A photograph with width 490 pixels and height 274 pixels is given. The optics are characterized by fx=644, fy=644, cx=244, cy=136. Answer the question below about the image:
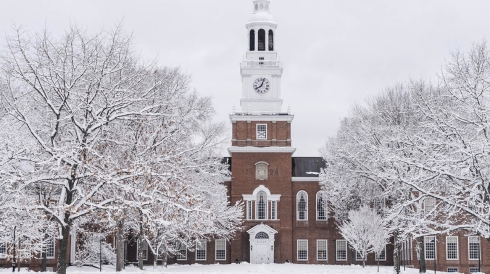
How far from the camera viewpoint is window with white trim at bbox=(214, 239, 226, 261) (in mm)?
55319

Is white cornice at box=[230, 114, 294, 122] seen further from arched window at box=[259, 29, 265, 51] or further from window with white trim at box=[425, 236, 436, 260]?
window with white trim at box=[425, 236, 436, 260]

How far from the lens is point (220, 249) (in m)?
55.5

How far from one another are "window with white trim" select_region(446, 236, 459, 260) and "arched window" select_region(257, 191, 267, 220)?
49.5ft

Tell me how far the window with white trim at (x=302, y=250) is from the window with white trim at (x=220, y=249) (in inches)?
256

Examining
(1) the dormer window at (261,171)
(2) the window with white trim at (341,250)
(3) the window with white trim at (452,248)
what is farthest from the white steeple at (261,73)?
Result: (3) the window with white trim at (452,248)

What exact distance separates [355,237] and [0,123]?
27469 mm

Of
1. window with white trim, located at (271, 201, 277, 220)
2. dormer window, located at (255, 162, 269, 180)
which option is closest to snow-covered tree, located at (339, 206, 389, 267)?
Answer: window with white trim, located at (271, 201, 277, 220)

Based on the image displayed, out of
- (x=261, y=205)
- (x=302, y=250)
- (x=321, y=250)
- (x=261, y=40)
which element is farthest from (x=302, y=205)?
(x=261, y=40)

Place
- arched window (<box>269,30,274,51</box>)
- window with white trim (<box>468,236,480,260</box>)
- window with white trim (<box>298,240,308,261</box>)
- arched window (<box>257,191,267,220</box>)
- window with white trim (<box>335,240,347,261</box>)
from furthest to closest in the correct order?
window with white trim (<box>335,240,347,261</box>) < window with white trim (<box>298,240,308,261</box>) < arched window (<box>257,191,267,220</box>) < arched window (<box>269,30,274,51</box>) < window with white trim (<box>468,236,480,260</box>)

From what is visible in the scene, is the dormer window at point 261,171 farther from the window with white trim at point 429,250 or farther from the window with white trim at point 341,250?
the window with white trim at point 429,250

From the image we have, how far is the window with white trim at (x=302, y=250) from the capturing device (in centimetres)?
5531

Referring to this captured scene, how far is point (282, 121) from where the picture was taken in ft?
173

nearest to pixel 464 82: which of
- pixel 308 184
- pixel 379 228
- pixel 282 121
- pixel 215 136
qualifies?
pixel 215 136

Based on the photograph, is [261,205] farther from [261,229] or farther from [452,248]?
[452,248]
